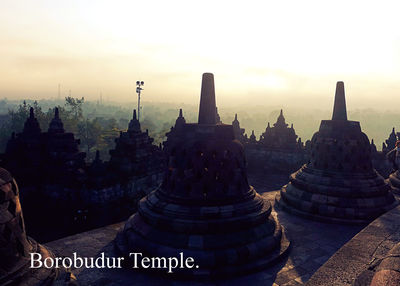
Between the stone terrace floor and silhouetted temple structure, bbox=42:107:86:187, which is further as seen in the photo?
silhouetted temple structure, bbox=42:107:86:187

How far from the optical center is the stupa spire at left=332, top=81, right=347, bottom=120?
11.7 meters

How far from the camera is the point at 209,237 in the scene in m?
6.94

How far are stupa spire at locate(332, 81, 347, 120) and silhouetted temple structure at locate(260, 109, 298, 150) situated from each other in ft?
29.4

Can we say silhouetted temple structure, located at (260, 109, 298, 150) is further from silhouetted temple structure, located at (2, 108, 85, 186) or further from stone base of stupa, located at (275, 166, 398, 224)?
silhouetted temple structure, located at (2, 108, 85, 186)

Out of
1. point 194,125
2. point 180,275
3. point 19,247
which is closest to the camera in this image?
point 19,247

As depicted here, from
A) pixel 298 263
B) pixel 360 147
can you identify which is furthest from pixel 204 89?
pixel 360 147

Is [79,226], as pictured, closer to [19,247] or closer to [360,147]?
[19,247]

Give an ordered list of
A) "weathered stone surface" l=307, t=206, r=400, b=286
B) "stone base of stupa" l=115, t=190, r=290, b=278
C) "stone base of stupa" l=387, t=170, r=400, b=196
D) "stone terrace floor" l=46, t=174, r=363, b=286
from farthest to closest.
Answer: "stone base of stupa" l=387, t=170, r=400, b=196, "stone base of stupa" l=115, t=190, r=290, b=278, "stone terrace floor" l=46, t=174, r=363, b=286, "weathered stone surface" l=307, t=206, r=400, b=286

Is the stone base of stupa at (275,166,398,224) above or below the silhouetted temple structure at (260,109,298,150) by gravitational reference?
below

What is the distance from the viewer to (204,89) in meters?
8.05

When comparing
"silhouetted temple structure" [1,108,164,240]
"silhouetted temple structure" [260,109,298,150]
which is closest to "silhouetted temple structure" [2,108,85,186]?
"silhouetted temple structure" [1,108,164,240]

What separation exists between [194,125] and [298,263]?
14.1ft

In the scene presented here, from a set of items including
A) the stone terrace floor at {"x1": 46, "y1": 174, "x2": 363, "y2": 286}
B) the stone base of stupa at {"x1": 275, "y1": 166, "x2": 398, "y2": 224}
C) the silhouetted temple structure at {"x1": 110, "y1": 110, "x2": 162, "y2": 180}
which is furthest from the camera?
the silhouetted temple structure at {"x1": 110, "y1": 110, "x2": 162, "y2": 180}

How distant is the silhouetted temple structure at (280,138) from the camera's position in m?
20.9
